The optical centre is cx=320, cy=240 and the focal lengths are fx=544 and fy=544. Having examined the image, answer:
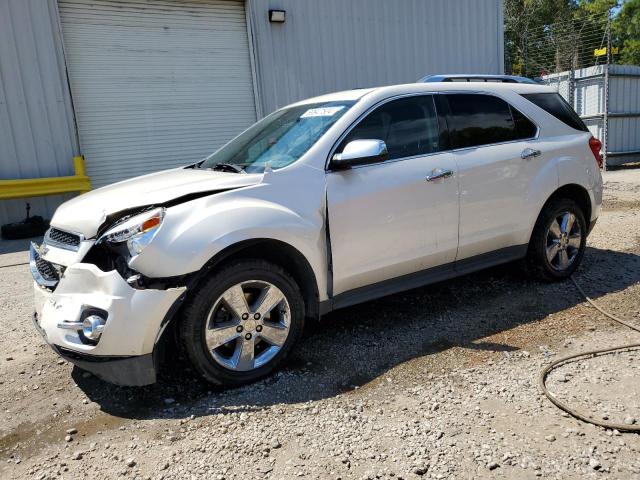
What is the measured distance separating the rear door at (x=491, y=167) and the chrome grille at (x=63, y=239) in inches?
109

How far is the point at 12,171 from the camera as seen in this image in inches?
360

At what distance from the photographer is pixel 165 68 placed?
10.3m

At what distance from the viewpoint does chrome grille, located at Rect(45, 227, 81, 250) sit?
129 inches

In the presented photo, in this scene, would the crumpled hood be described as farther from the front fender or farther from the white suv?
the front fender

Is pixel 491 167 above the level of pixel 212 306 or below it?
above

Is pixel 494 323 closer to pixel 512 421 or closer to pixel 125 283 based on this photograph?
pixel 512 421

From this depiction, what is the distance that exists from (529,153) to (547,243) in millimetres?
878

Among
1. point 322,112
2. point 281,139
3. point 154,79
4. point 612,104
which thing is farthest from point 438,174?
point 612,104

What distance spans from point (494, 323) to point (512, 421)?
1463 millimetres

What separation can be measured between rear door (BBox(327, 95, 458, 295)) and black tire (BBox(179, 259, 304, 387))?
0.38 m

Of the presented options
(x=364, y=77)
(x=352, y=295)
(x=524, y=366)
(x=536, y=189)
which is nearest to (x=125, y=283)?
(x=352, y=295)

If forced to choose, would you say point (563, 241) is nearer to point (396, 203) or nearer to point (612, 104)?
point (396, 203)

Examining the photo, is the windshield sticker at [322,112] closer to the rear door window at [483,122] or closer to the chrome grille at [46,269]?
the rear door window at [483,122]

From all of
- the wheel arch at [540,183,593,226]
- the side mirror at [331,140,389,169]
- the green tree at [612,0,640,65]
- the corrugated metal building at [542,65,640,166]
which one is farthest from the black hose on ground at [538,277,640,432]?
the green tree at [612,0,640,65]
